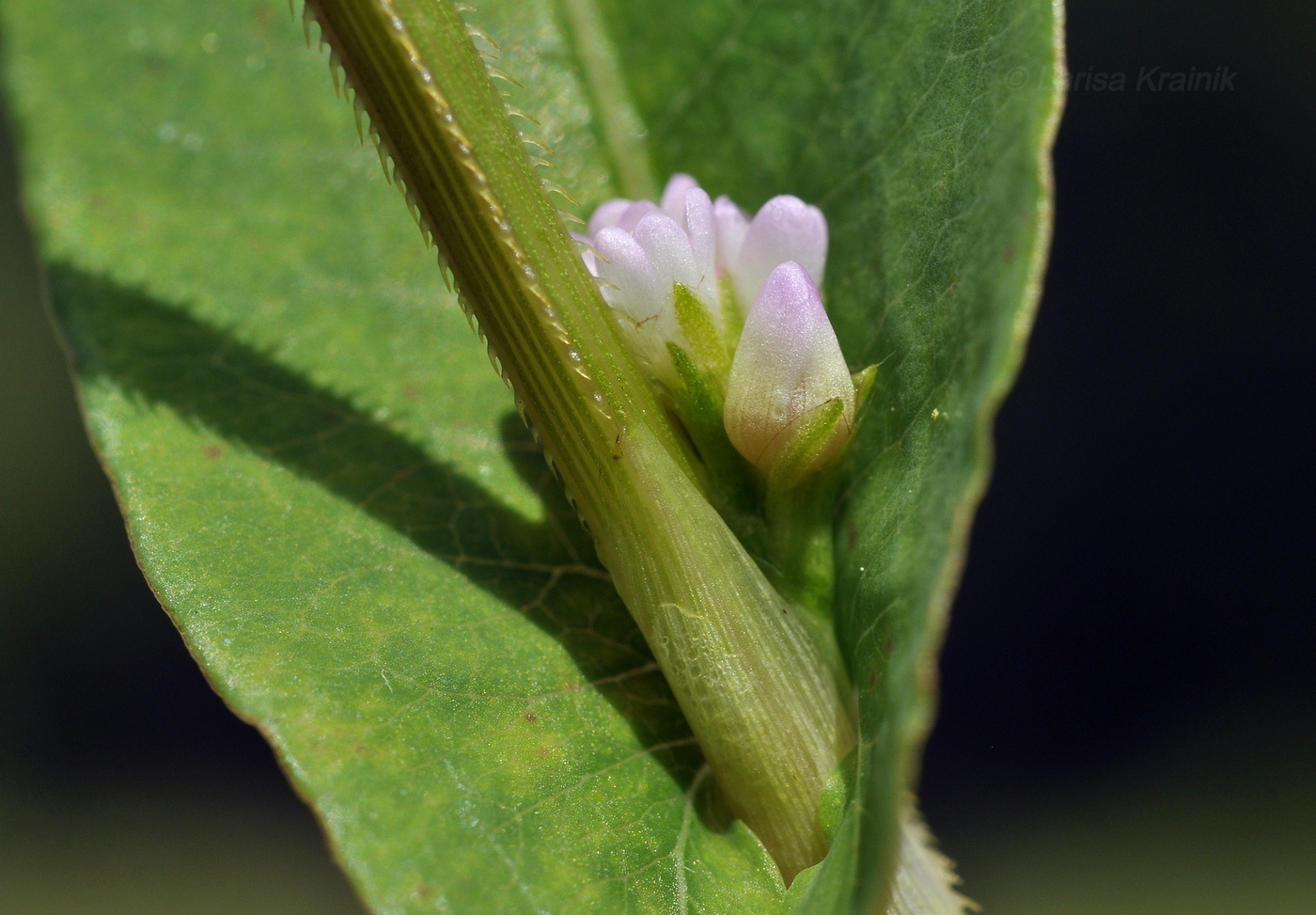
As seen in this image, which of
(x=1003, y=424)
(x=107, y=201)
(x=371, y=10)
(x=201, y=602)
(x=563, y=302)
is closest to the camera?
(x=371, y=10)

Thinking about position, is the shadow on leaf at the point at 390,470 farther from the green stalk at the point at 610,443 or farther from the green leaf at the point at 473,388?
the green stalk at the point at 610,443

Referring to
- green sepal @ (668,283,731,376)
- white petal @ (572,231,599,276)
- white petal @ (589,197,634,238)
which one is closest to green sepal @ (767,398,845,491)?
green sepal @ (668,283,731,376)

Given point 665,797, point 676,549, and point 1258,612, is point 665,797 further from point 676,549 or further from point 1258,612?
point 1258,612

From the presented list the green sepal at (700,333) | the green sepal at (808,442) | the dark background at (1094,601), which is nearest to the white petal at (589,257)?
the green sepal at (700,333)

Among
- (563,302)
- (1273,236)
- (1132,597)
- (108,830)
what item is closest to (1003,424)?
(1132,597)

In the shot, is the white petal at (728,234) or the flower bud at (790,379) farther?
the white petal at (728,234)

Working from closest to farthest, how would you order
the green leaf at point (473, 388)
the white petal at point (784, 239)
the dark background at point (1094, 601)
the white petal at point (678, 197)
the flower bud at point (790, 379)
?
the green leaf at point (473, 388) < the flower bud at point (790, 379) < the white petal at point (784, 239) < the white petal at point (678, 197) < the dark background at point (1094, 601)

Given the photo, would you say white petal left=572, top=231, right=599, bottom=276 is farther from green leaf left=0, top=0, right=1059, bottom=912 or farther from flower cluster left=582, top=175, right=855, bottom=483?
green leaf left=0, top=0, right=1059, bottom=912
